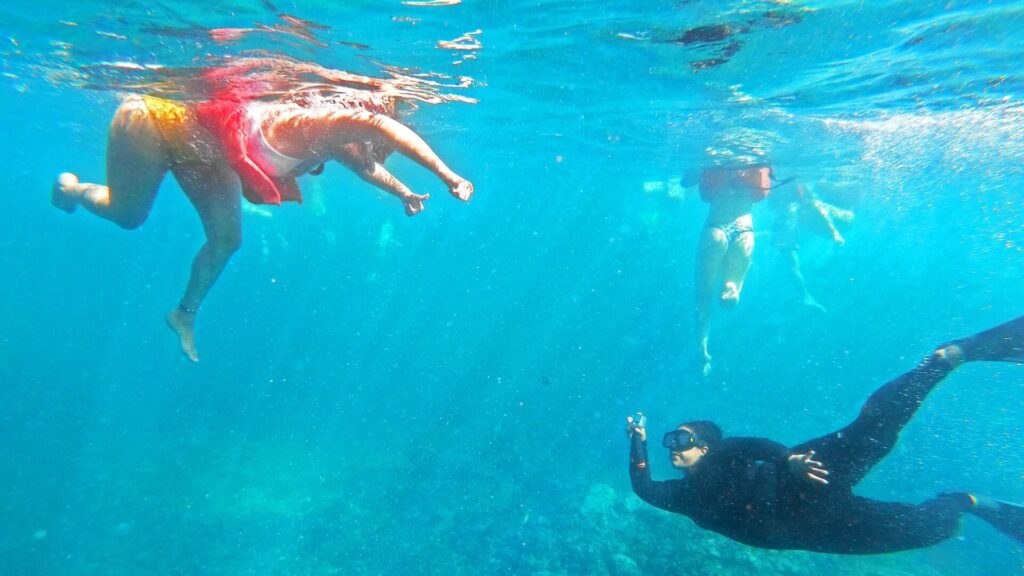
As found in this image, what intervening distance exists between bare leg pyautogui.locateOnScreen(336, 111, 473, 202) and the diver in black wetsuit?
4309 mm

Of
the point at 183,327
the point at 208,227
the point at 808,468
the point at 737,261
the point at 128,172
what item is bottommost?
the point at 183,327

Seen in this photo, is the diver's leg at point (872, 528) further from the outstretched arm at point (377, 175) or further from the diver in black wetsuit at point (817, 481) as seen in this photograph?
the outstretched arm at point (377, 175)

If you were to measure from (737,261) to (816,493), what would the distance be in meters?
9.28

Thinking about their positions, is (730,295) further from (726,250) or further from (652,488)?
(652,488)

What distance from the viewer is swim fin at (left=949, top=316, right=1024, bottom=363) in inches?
222

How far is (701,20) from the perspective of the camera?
716 cm

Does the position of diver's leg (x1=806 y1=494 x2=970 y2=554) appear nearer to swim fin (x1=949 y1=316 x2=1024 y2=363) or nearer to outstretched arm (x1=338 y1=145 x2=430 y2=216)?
swim fin (x1=949 y1=316 x2=1024 y2=363)

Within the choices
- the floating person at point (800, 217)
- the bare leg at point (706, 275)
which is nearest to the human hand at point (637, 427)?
the bare leg at point (706, 275)

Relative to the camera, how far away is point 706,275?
13.5 meters

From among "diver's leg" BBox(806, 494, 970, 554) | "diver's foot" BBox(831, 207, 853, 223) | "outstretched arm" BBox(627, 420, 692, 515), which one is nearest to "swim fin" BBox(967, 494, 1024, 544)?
"diver's leg" BBox(806, 494, 970, 554)

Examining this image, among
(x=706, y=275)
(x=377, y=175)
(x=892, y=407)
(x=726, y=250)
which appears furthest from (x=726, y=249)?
(x=377, y=175)

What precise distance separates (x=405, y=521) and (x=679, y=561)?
23.5 ft

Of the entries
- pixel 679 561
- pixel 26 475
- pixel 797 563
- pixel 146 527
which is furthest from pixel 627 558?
pixel 26 475

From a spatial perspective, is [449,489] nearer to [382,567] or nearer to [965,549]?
[382,567]
